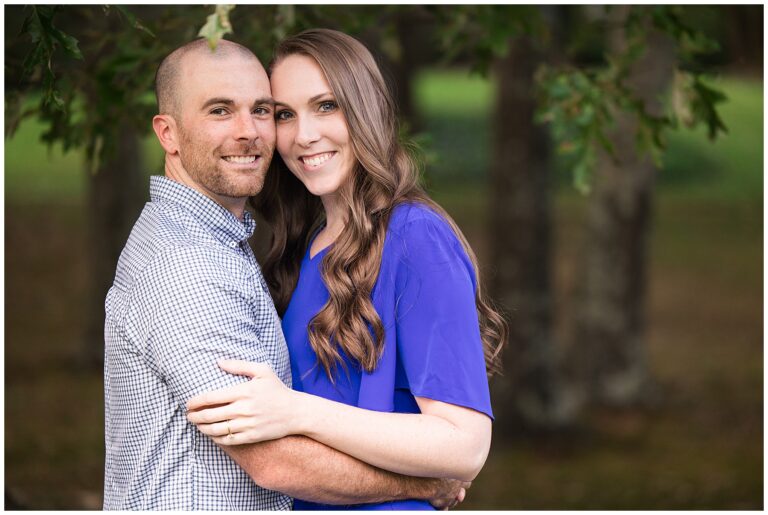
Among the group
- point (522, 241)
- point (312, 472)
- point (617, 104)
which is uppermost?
point (617, 104)

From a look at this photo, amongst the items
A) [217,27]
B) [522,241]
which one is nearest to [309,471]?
[217,27]

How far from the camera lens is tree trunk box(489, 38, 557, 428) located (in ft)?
25.5

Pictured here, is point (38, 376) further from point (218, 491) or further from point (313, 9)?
Result: point (218, 491)

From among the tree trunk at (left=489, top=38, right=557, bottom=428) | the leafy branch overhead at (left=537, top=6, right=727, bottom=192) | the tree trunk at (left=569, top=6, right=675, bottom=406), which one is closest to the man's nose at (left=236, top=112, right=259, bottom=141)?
the leafy branch overhead at (left=537, top=6, right=727, bottom=192)

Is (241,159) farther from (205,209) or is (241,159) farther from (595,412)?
(595,412)

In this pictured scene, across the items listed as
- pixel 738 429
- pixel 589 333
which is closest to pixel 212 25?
pixel 589 333

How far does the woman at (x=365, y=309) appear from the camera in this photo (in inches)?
95.7

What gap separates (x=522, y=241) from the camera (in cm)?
793

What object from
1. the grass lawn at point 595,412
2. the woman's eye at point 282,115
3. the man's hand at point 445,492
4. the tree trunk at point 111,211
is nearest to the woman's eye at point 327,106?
the woman's eye at point 282,115

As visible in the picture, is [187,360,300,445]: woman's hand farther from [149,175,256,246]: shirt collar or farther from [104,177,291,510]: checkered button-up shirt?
[149,175,256,246]: shirt collar

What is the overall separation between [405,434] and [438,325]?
11.2 inches

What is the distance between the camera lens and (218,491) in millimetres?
2527

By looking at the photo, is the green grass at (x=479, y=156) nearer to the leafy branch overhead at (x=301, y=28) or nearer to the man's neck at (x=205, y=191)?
the leafy branch overhead at (x=301, y=28)

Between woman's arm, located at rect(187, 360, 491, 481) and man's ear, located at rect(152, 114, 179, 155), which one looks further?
man's ear, located at rect(152, 114, 179, 155)
